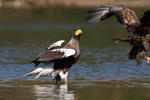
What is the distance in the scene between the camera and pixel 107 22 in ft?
112

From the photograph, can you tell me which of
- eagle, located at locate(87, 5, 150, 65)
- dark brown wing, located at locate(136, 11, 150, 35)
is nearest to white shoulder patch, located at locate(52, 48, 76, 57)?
eagle, located at locate(87, 5, 150, 65)

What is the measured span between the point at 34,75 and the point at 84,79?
4.09 ft

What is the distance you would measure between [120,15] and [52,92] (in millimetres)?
2854

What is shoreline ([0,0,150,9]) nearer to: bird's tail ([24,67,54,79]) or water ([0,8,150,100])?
water ([0,8,150,100])

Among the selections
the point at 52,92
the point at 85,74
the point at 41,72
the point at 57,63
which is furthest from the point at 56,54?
the point at 85,74

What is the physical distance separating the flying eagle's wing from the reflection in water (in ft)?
6.86

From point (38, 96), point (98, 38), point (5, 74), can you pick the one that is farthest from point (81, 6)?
point (38, 96)

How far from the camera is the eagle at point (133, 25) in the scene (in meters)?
11.4

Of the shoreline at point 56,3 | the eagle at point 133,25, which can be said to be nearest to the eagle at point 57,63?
the eagle at point 133,25

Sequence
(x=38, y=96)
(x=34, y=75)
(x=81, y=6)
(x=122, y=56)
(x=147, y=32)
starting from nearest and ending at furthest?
(x=38, y=96), (x=147, y=32), (x=34, y=75), (x=122, y=56), (x=81, y=6)

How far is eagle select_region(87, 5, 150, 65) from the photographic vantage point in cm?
1144

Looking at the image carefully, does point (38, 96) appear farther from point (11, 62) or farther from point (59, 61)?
point (11, 62)

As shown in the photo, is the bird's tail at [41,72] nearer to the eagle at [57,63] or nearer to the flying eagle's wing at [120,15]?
the eagle at [57,63]

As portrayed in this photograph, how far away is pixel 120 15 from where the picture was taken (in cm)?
1212
